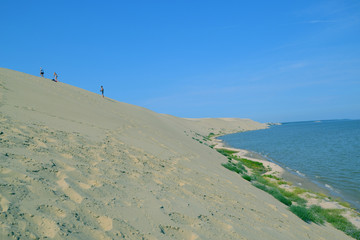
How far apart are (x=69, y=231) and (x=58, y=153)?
10.2 feet

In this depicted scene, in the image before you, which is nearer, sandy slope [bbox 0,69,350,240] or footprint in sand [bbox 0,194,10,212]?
footprint in sand [bbox 0,194,10,212]

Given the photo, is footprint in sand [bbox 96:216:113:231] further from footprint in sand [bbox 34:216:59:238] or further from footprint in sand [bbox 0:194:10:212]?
footprint in sand [bbox 0:194:10:212]

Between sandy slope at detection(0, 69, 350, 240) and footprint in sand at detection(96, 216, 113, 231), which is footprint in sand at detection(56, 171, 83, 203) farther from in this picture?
footprint in sand at detection(96, 216, 113, 231)

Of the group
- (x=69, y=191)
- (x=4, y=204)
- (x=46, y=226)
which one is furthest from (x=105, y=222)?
(x=4, y=204)

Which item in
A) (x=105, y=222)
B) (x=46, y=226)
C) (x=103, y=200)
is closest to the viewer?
(x=46, y=226)

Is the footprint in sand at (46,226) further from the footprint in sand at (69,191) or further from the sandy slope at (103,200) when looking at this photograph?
the footprint in sand at (69,191)

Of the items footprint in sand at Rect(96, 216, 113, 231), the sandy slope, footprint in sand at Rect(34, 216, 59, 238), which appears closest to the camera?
footprint in sand at Rect(34, 216, 59, 238)

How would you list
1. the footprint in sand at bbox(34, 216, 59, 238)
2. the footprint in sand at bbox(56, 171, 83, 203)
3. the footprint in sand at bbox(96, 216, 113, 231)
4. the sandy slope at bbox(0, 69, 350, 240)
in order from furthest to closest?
the footprint in sand at bbox(56, 171, 83, 203) < the footprint in sand at bbox(96, 216, 113, 231) < the sandy slope at bbox(0, 69, 350, 240) < the footprint in sand at bbox(34, 216, 59, 238)

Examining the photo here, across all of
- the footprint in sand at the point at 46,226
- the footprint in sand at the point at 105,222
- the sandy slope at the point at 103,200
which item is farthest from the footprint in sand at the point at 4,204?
the footprint in sand at the point at 105,222

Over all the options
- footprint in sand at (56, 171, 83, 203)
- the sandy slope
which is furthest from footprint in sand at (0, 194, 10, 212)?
footprint in sand at (56, 171, 83, 203)

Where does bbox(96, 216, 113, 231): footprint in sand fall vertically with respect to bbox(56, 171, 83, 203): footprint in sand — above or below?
below

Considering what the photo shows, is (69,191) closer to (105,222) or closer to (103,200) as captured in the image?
(103,200)

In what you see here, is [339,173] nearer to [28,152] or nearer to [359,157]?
[359,157]

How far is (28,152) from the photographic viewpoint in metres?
4.78
